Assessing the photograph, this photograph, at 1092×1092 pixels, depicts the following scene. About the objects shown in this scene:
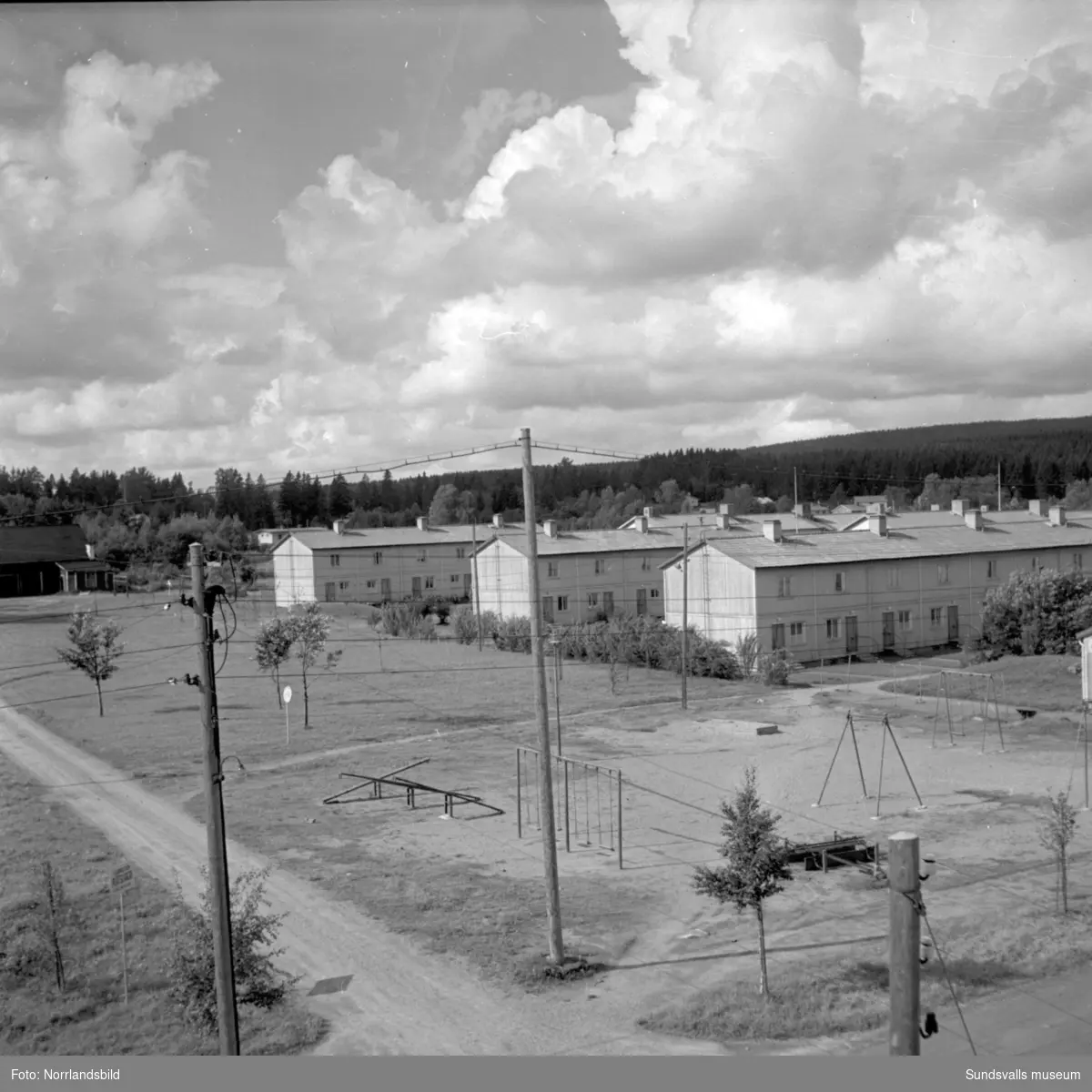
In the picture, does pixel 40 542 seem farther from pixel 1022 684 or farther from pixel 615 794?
pixel 1022 684

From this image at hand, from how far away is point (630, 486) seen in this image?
86938 mm

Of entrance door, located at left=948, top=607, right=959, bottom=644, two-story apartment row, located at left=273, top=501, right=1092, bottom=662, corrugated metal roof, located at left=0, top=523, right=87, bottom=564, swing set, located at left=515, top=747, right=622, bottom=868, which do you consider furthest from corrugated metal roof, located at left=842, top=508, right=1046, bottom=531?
corrugated metal roof, located at left=0, top=523, right=87, bottom=564

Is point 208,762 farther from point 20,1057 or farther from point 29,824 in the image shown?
point 29,824

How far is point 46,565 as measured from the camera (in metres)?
52.5

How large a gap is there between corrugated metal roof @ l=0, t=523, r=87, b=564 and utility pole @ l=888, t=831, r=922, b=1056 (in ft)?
141

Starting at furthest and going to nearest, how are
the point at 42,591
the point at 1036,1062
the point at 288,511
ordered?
the point at 288,511 < the point at 42,591 < the point at 1036,1062

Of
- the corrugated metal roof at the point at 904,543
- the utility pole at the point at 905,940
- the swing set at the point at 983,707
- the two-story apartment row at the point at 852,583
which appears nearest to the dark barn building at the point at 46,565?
the two-story apartment row at the point at 852,583

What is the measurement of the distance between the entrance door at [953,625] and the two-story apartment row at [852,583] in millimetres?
38

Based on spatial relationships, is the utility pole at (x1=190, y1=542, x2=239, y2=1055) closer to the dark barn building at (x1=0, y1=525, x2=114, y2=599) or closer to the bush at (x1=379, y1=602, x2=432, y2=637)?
the dark barn building at (x1=0, y1=525, x2=114, y2=599)

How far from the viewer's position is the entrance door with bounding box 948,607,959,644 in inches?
1753

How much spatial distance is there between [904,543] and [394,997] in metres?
37.0

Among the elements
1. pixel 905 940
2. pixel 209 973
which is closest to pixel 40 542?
pixel 209 973

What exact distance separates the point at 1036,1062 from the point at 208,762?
768 centimetres

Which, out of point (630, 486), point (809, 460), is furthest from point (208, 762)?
point (809, 460)
